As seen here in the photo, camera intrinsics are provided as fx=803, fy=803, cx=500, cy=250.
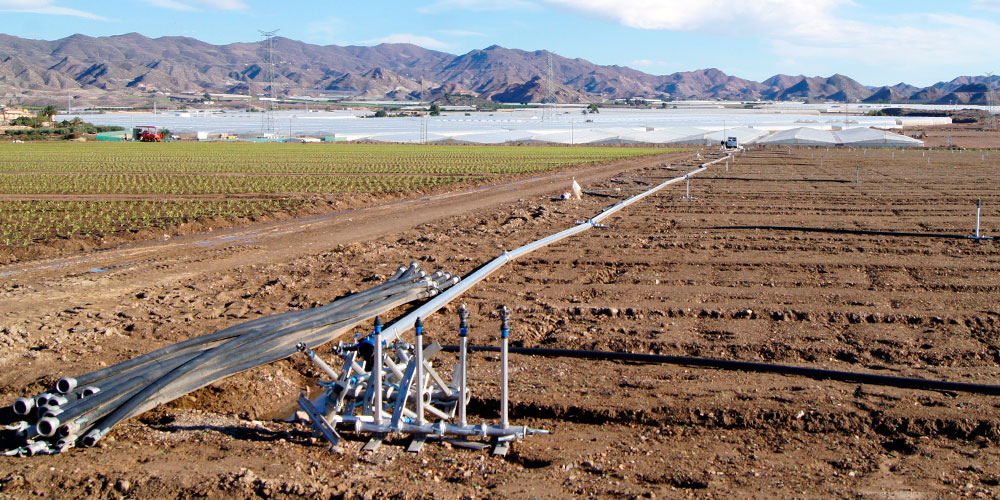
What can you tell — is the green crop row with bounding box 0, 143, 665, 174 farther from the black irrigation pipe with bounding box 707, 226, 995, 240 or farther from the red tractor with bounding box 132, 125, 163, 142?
the red tractor with bounding box 132, 125, 163, 142

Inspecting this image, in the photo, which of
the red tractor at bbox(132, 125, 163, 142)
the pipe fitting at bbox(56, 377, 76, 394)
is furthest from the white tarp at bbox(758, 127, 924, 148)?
the pipe fitting at bbox(56, 377, 76, 394)

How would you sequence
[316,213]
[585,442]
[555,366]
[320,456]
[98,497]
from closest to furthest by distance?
[98,497] → [320,456] → [585,442] → [555,366] → [316,213]

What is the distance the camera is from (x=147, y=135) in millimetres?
77125

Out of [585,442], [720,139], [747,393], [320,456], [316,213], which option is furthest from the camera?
[720,139]

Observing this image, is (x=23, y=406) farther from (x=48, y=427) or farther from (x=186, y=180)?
(x=186, y=180)

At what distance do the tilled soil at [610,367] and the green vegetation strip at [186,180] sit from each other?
5.67m

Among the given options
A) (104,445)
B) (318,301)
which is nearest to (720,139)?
(318,301)

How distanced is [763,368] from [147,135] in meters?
79.5

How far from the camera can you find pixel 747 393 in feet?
22.4

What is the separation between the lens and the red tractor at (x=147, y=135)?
77.1 metres

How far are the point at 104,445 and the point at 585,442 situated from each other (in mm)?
3492

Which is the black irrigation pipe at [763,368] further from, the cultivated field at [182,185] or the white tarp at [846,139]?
the white tarp at [846,139]

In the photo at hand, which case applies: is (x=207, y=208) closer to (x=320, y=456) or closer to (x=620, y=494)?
(x=320, y=456)

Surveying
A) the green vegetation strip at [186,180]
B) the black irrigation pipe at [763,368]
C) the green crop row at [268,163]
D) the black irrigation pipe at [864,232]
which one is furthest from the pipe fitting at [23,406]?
the green crop row at [268,163]
